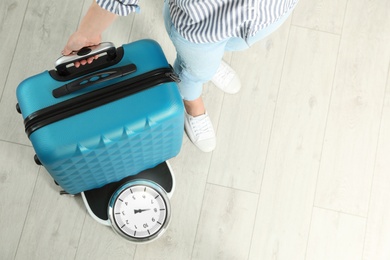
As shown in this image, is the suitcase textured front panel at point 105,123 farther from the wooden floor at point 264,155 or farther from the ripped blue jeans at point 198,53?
the wooden floor at point 264,155

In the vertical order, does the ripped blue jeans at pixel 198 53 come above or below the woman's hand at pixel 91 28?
below

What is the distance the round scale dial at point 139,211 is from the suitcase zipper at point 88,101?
450 millimetres

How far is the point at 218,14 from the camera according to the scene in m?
0.75

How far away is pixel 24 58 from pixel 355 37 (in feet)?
3.80

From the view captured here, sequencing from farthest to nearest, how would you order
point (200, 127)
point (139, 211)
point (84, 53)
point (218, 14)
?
point (200, 127) → point (139, 211) → point (84, 53) → point (218, 14)

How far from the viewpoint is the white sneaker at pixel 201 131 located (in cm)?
147

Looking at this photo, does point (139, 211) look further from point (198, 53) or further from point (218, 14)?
point (218, 14)

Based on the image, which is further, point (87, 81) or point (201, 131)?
point (201, 131)

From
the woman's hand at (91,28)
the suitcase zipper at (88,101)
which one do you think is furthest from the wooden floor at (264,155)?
the woman's hand at (91,28)

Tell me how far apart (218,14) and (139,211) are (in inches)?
30.6

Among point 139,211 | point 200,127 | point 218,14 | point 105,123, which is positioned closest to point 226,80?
point 200,127

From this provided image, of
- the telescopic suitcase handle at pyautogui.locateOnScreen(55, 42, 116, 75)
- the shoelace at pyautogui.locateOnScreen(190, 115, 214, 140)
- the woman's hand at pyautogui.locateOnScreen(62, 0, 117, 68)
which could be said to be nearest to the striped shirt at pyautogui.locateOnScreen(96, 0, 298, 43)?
the woman's hand at pyautogui.locateOnScreen(62, 0, 117, 68)

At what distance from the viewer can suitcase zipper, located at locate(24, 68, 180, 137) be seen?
95 cm

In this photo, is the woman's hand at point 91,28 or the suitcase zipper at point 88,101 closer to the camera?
the woman's hand at point 91,28
